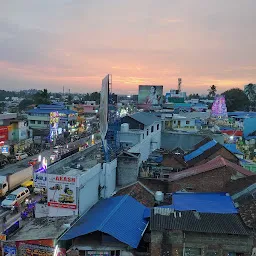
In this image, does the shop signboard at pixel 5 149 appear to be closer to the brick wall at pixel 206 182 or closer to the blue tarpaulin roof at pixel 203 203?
the brick wall at pixel 206 182

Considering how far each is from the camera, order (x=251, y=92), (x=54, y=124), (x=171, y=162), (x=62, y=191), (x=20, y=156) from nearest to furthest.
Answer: (x=62, y=191) → (x=171, y=162) → (x=20, y=156) → (x=54, y=124) → (x=251, y=92)

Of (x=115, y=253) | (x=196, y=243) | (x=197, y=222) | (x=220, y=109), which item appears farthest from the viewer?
(x=220, y=109)

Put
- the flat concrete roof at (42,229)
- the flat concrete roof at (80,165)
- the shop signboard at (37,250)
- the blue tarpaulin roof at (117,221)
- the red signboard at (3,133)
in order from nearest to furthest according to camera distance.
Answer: the blue tarpaulin roof at (117,221) < the shop signboard at (37,250) < the flat concrete roof at (42,229) < the flat concrete roof at (80,165) < the red signboard at (3,133)

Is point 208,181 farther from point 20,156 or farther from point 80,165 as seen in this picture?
point 20,156

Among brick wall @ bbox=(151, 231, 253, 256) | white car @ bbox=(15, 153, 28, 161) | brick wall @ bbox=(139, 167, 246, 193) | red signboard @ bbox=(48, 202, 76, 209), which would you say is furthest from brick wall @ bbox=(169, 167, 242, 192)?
white car @ bbox=(15, 153, 28, 161)

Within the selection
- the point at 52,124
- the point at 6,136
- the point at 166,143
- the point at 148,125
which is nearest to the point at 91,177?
the point at 148,125

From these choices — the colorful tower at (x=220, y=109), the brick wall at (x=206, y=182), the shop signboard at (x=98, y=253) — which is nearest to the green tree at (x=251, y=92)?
the colorful tower at (x=220, y=109)

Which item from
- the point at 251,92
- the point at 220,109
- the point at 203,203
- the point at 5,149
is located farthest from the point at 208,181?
the point at 251,92
